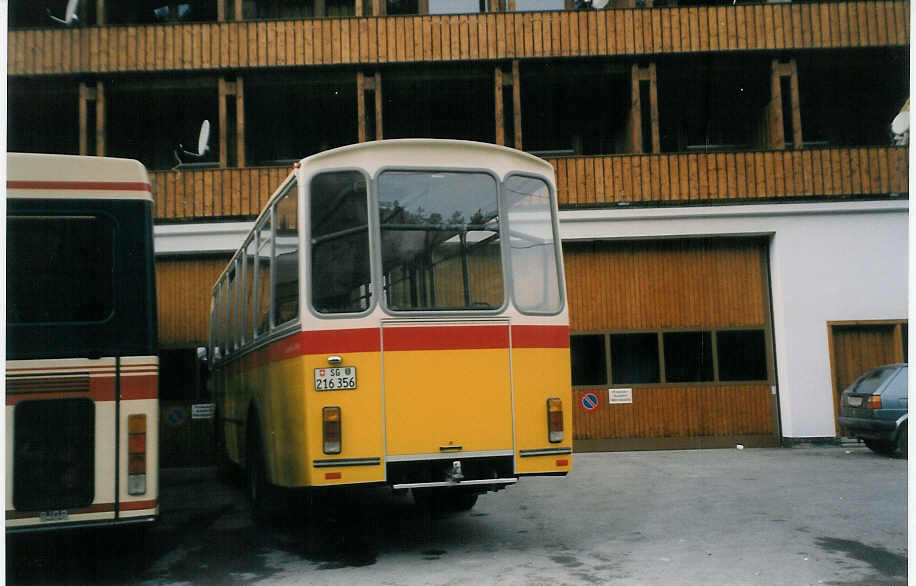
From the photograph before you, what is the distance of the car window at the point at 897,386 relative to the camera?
13102 mm

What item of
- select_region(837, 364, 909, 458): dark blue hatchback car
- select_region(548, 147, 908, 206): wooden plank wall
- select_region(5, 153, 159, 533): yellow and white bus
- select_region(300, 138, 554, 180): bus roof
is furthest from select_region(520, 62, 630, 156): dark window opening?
select_region(5, 153, 159, 533): yellow and white bus

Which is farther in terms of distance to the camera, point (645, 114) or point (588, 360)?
point (645, 114)

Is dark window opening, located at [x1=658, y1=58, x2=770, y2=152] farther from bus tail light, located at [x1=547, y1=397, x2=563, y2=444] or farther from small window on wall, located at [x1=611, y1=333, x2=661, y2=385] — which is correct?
bus tail light, located at [x1=547, y1=397, x2=563, y2=444]

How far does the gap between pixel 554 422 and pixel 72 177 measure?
414 cm

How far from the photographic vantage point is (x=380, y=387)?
23.1 ft

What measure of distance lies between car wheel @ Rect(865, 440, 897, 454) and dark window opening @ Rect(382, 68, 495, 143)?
863 cm

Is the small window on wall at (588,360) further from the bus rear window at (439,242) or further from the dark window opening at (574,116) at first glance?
the bus rear window at (439,242)

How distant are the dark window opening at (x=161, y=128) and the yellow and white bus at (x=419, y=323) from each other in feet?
33.7

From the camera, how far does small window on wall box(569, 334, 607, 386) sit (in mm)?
15773

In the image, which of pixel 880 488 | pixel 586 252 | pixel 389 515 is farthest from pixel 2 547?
pixel 586 252

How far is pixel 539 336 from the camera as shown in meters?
7.50

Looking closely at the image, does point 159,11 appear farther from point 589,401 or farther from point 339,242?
point 339,242

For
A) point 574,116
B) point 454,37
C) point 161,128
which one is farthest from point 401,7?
point 161,128

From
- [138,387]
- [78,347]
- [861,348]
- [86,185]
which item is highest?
[86,185]
